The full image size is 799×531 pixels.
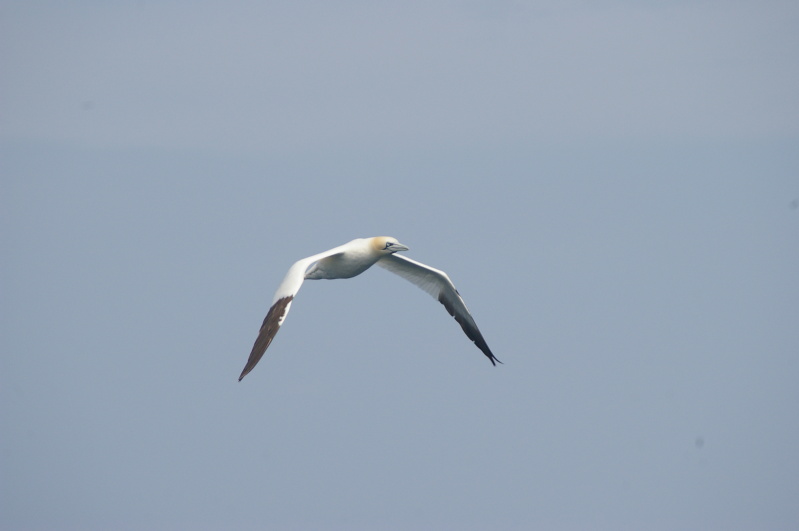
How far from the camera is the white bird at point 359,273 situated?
24.4m

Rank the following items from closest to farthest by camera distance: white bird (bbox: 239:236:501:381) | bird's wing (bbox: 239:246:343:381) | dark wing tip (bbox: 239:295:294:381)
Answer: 1. dark wing tip (bbox: 239:295:294:381)
2. bird's wing (bbox: 239:246:343:381)
3. white bird (bbox: 239:236:501:381)

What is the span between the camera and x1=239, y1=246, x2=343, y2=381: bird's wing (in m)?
23.4

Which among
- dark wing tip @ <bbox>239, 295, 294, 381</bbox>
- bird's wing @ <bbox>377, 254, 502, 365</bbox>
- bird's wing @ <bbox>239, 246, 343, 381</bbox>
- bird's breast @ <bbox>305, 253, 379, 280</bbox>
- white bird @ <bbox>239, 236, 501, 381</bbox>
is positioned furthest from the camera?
bird's wing @ <bbox>377, 254, 502, 365</bbox>

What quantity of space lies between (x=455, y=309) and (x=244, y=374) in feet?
37.3

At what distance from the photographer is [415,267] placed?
104 feet

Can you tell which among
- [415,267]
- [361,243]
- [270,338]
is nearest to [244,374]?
[270,338]

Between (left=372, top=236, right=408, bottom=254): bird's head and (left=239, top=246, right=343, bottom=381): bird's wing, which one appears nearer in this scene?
(left=239, top=246, right=343, bottom=381): bird's wing

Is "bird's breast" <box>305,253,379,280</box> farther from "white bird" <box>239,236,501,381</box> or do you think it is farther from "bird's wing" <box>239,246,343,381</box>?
"bird's wing" <box>239,246,343,381</box>

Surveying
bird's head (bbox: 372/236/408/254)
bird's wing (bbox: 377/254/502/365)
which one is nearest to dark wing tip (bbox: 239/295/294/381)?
bird's head (bbox: 372/236/408/254)

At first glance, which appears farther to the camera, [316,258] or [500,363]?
[500,363]

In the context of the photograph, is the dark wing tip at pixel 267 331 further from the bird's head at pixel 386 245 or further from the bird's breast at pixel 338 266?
the bird's head at pixel 386 245

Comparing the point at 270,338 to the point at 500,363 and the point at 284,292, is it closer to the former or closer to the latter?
the point at 284,292

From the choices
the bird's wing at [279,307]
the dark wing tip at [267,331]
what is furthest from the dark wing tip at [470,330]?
the dark wing tip at [267,331]

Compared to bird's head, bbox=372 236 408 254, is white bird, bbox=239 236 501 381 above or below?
below
